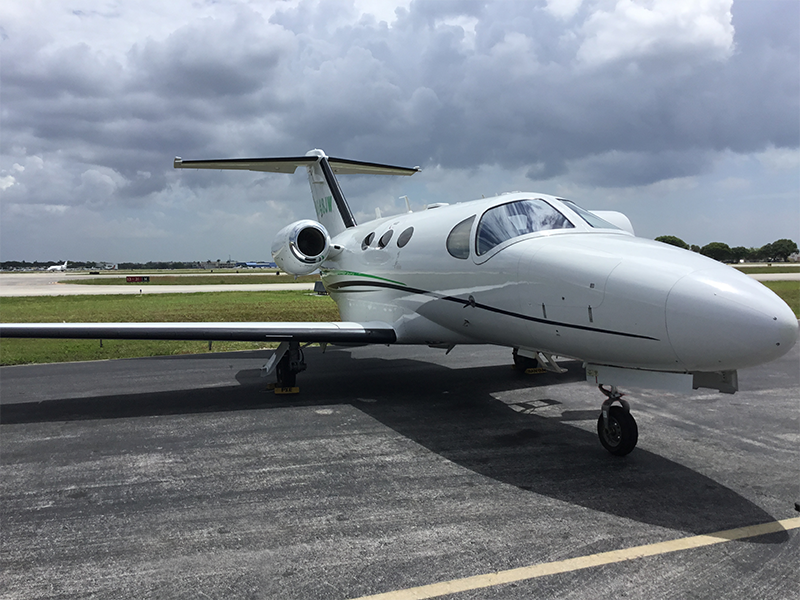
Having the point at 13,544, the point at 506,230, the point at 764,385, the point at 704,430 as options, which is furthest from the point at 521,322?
the point at 764,385

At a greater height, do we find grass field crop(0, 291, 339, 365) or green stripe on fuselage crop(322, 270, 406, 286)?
green stripe on fuselage crop(322, 270, 406, 286)

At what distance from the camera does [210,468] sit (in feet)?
18.0

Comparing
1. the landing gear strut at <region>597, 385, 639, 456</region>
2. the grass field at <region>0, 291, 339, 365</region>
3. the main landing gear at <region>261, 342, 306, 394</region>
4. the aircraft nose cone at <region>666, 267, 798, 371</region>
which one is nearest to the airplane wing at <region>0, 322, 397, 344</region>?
the main landing gear at <region>261, 342, 306, 394</region>

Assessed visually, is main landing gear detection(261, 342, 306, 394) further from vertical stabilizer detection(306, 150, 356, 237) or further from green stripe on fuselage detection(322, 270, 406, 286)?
vertical stabilizer detection(306, 150, 356, 237)

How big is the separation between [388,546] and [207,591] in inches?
47.6

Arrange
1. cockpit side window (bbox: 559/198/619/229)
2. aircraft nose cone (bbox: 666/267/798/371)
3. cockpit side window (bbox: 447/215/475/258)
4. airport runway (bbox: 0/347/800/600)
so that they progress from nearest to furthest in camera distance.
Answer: airport runway (bbox: 0/347/800/600)
aircraft nose cone (bbox: 666/267/798/371)
cockpit side window (bbox: 559/198/619/229)
cockpit side window (bbox: 447/215/475/258)

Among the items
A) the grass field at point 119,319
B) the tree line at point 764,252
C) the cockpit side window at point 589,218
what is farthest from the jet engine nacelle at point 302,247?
the tree line at point 764,252

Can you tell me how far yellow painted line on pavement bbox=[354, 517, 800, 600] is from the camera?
10.7ft

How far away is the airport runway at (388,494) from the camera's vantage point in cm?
346

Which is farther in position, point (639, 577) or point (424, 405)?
point (424, 405)

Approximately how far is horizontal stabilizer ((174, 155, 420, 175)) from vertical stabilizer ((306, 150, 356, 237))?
257 mm

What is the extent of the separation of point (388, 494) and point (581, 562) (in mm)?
1743

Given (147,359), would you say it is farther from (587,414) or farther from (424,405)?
(587,414)

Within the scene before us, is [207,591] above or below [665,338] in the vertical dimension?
below
